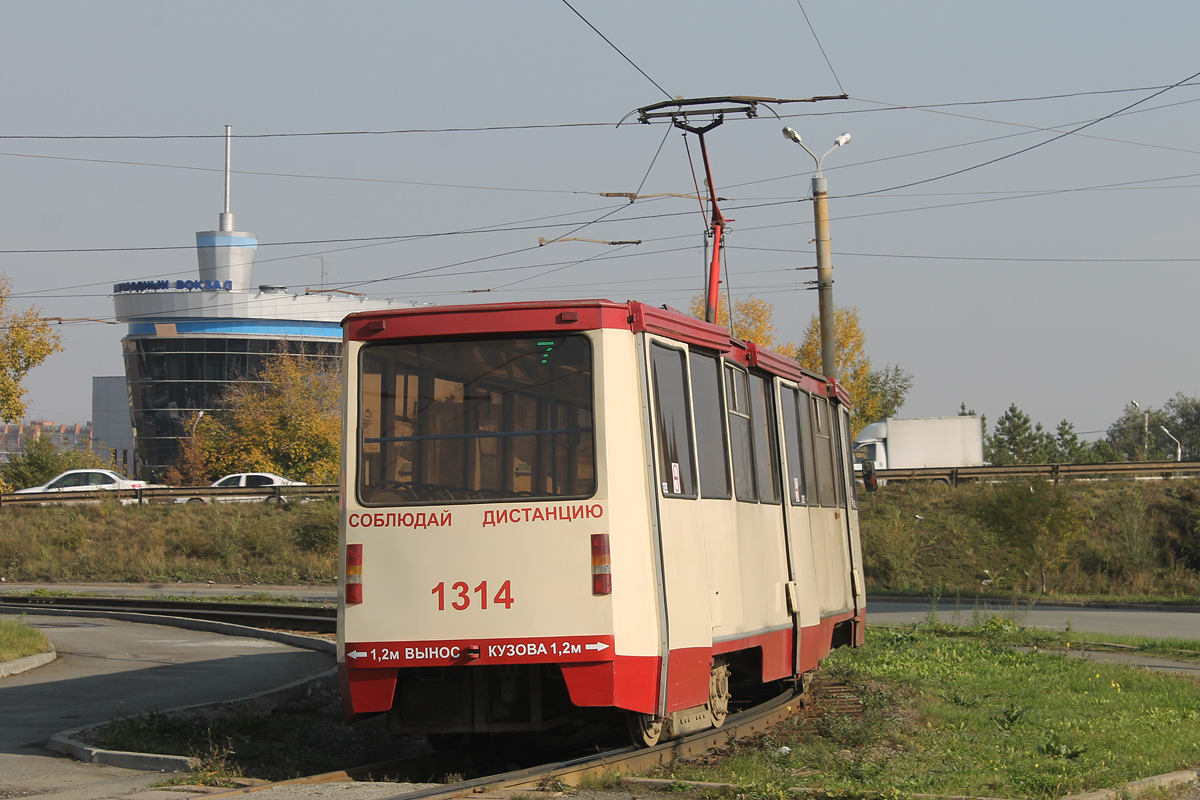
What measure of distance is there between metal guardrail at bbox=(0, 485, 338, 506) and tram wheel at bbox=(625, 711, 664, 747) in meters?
32.5

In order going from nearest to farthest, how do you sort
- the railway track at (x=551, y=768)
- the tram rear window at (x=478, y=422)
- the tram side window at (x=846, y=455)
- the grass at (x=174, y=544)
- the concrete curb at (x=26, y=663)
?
the railway track at (x=551, y=768)
the tram rear window at (x=478, y=422)
the concrete curb at (x=26, y=663)
the tram side window at (x=846, y=455)
the grass at (x=174, y=544)

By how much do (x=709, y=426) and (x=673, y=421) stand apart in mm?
694

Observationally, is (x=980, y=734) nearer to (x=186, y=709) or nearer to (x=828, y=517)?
(x=828, y=517)

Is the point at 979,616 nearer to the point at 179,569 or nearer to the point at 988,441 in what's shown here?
the point at 179,569

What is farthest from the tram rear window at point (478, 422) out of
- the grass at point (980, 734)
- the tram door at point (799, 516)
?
the tram door at point (799, 516)

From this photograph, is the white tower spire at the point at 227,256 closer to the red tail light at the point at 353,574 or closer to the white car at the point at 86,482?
the white car at the point at 86,482

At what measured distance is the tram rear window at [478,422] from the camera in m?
7.54

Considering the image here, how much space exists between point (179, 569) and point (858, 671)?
26443mm

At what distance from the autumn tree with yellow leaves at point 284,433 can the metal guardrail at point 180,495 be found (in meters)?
15.6

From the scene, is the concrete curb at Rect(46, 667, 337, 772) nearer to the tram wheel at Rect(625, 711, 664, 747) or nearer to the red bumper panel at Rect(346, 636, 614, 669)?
the red bumper panel at Rect(346, 636, 614, 669)

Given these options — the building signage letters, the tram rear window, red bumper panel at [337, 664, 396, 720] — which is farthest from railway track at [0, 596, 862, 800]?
the building signage letters

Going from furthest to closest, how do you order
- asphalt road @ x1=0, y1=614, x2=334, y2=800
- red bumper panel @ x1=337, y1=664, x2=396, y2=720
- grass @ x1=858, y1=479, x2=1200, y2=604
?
grass @ x1=858, y1=479, x2=1200, y2=604, asphalt road @ x1=0, y1=614, x2=334, y2=800, red bumper panel @ x1=337, y1=664, x2=396, y2=720

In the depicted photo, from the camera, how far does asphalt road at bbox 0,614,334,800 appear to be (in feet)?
25.8

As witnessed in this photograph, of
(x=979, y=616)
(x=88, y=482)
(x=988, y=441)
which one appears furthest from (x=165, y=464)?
(x=979, y=616)
